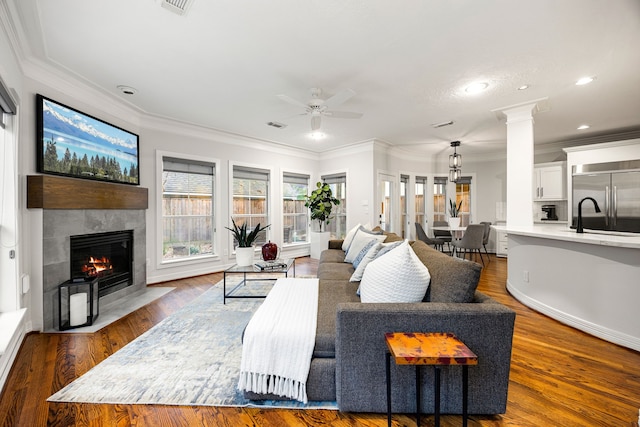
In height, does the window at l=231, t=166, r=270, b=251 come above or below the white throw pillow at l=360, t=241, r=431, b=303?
above

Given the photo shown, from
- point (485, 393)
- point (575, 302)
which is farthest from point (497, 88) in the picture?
point (485, 393)

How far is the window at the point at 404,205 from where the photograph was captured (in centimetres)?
657

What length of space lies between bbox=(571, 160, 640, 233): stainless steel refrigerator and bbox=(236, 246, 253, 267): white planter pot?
5.05 metres

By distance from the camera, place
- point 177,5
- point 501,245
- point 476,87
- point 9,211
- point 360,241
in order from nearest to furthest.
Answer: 1. point 177,5
2. point 9,211
3. point 476,87
4. point 360,241
5. point 501,245

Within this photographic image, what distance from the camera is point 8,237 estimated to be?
2.19 meters

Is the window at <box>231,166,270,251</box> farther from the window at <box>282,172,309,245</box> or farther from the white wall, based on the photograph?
the white wall

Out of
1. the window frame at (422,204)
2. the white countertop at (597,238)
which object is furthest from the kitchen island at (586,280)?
the window frame at (422,204)

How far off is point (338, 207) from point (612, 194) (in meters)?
4.54

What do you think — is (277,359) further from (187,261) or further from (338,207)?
(338,207)

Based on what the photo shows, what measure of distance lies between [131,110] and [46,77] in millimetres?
1056

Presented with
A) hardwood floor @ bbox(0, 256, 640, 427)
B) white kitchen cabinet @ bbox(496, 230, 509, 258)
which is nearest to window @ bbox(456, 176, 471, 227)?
white kitchen cabinet @ bbox(496, 230, 509, 258)

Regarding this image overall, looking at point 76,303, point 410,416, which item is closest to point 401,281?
point 410,416

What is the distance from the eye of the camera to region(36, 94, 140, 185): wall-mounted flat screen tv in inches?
104

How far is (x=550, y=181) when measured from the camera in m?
5.52
